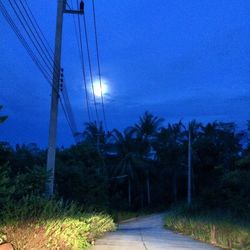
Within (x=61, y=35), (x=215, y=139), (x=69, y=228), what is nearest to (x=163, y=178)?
(x=215, y=139)

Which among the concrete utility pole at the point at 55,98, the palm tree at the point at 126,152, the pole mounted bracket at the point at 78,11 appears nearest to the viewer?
the concrete utility pole at the point at 55,98

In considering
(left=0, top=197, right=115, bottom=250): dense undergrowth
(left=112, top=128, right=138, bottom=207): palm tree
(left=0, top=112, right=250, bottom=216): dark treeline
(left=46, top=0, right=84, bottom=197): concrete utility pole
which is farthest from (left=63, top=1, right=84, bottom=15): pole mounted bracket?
(left=112, top=128, right=138, bottom=207): palm tree

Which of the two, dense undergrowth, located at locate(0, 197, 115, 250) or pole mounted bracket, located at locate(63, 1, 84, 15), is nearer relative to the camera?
dense undergrowth, located at locate(0, 197, 115, 250)

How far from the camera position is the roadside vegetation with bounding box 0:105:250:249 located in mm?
11703

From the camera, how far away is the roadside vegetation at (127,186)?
11.7 m

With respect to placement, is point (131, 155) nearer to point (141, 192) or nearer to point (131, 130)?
point (131, 130)

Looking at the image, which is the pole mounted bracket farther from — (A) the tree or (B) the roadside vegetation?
(A) the tree

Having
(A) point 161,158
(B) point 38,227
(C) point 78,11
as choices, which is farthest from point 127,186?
(B) point 38,227

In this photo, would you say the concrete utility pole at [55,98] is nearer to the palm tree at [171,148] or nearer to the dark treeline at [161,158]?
the dark treeline at [161,158]

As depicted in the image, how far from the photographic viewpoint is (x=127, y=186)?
8638cm

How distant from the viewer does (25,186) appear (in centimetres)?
1576

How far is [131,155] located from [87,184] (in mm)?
49830

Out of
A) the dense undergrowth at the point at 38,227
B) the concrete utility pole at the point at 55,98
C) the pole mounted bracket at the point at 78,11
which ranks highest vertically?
the pole mounted bracket at the point at 78,11

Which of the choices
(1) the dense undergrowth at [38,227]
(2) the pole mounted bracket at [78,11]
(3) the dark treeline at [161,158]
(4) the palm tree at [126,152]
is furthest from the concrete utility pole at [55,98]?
(4) the palm tree at [126,152]
